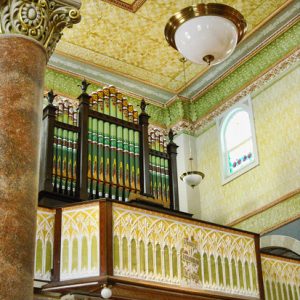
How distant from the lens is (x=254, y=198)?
14.0 m

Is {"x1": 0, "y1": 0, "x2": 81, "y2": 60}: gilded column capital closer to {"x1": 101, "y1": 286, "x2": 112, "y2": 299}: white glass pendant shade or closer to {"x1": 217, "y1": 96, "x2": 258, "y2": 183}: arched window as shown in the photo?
{"x1": 101, "y1": 286, "x2": 112, "y2": 299}: white glass pendant shade

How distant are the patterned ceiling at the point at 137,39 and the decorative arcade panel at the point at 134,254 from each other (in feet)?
19.1

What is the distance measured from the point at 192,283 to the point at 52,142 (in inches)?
149

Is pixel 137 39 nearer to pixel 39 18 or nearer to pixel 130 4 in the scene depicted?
pixel 130 4

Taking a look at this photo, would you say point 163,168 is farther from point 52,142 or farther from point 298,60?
point 298,60

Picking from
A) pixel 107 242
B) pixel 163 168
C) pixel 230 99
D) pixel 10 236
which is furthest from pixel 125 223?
pixel 230 99

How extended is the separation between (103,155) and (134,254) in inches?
132

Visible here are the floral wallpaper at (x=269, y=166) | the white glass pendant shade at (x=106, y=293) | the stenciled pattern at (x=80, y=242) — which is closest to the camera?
the white glass pendant shade at (x=106, y=293)

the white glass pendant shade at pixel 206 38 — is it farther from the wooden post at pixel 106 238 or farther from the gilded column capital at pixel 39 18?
the gilded column capital at pixel 39 18

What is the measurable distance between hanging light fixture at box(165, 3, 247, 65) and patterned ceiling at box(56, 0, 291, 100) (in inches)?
178

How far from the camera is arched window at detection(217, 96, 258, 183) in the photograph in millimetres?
14656

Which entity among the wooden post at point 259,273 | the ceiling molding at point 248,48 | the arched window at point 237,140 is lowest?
the wooden post at point 259,273

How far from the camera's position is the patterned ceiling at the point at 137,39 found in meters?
14.1

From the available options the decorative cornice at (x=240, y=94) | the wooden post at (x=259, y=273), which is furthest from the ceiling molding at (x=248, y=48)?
the wooden post at (x=259, y=273)
